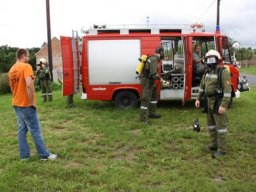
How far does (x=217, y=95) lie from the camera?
255 inches

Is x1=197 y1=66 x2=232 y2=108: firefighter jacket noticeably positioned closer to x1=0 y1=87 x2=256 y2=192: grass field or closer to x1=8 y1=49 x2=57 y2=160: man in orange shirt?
x1=0 y1=87 x2=256 y2=192: grass field

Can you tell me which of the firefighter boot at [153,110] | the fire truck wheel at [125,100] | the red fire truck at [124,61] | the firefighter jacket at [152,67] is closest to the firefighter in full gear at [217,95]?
the firefighter jacket at [152,67]

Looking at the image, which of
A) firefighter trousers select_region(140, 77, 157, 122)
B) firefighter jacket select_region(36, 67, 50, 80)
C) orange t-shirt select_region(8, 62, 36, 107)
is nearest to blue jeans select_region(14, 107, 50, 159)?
orange t-shirt select_region(8, 62, 36, 107)

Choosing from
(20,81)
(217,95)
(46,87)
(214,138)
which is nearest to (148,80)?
(214,138)

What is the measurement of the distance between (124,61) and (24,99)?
506 centimetres

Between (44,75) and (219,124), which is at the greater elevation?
(44,75)

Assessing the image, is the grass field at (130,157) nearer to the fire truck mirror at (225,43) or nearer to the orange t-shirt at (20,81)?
the orange t-shirt at (20,81)

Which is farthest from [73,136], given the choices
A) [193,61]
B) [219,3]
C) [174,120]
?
[219,3]

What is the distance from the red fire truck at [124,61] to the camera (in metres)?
10.7

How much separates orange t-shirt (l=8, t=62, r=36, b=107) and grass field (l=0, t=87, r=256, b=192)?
3.37ft

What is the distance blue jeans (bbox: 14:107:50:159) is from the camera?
6.11m

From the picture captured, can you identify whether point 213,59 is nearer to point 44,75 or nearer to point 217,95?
point 217,95

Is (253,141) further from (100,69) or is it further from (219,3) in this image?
(219,3)

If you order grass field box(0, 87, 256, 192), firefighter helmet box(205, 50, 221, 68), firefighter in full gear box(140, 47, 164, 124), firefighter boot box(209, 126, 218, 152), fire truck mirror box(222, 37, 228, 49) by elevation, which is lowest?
grass field box(0, 87, 256, 192)
